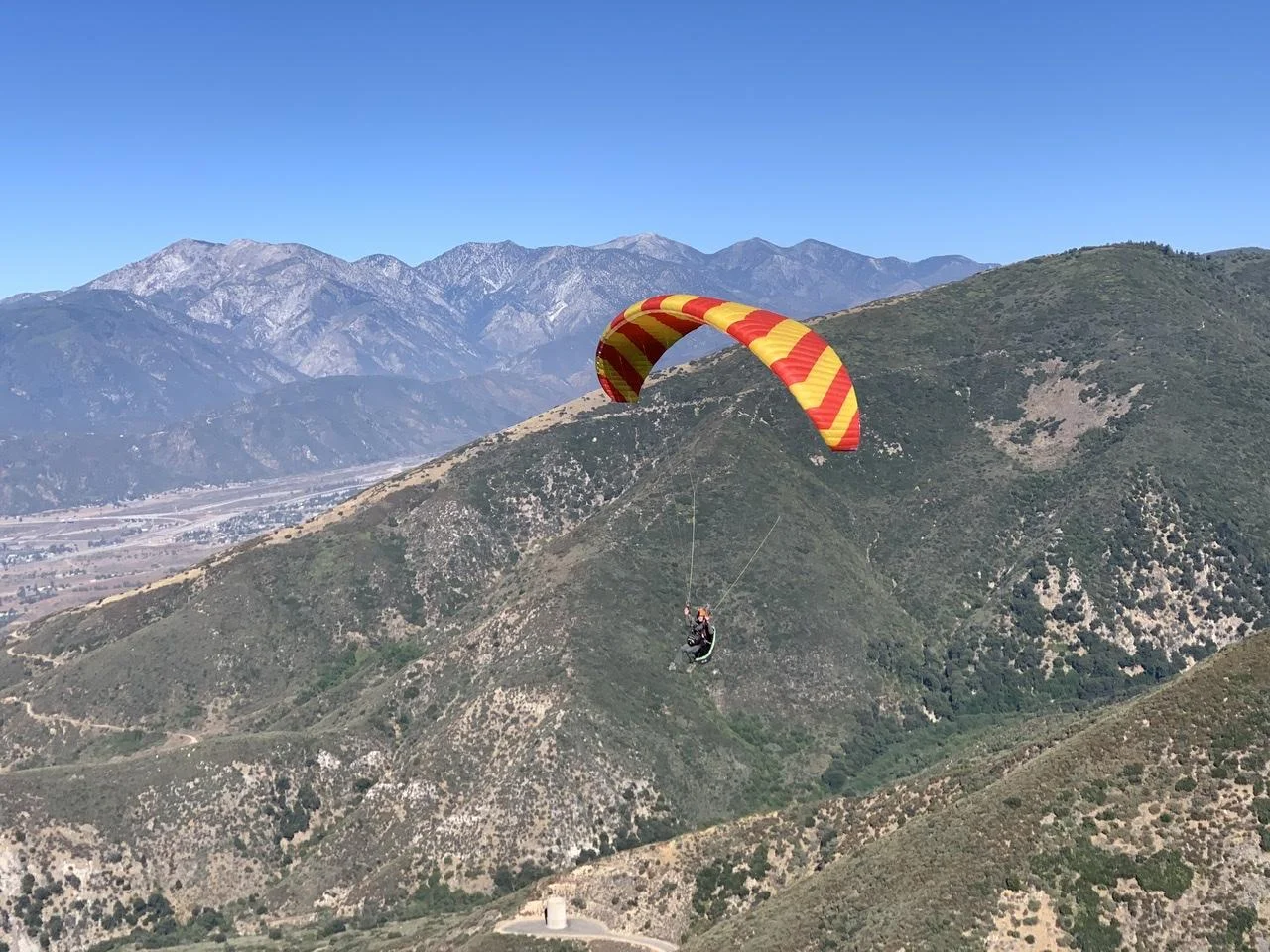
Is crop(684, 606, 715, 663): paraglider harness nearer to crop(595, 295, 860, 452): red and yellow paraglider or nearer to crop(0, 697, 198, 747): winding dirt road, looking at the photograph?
crop(595, 295, 860, 452): red and yellow paraglider

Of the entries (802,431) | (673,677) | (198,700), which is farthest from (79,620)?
(802,431)

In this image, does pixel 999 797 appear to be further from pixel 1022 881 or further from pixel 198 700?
pixel 198 700

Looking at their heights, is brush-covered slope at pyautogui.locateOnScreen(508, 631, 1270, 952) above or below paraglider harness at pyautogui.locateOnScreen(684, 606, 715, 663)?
below

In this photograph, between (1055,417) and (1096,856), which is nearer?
(1096,856)

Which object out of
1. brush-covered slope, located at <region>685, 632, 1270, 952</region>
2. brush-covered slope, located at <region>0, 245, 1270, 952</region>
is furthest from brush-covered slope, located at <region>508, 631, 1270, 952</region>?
brush-covered slope, located at <region>0, 245, 1270, 952</region>

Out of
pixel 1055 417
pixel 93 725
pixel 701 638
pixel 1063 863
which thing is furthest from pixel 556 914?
pixel 1055 417

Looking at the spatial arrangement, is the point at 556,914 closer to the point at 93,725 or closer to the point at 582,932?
the point at 582,932
